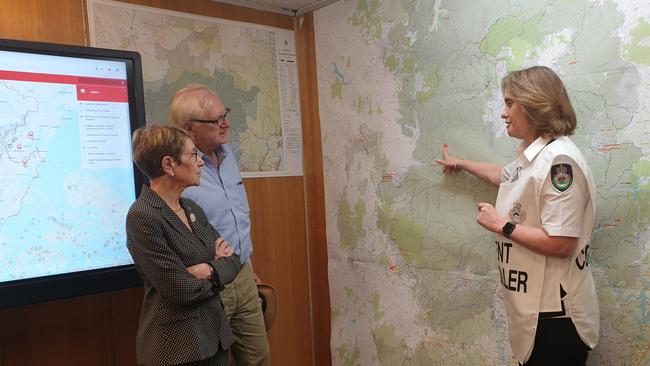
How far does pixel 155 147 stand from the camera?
1.73 meters

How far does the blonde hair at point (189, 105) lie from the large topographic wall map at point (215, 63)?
392 mm

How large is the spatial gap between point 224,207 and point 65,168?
2.08ft

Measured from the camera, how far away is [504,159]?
215cm

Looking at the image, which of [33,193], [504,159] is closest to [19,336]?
[33,193]

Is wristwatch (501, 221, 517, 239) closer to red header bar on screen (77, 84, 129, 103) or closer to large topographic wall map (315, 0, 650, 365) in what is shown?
large topographic wall map (315, 0, 650, 365)

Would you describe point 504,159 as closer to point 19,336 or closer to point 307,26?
point 307,26

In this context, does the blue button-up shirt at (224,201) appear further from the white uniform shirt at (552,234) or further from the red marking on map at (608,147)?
the red marking on map at (608,147)

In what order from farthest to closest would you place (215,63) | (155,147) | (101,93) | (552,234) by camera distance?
(215,63), (101,93), (155,147), (552,234)

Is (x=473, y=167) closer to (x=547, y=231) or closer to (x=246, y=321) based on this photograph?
(x=547, y=231)

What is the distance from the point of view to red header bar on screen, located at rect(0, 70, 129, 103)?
1871 millimetres

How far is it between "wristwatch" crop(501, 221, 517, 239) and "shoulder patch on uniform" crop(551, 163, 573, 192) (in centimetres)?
20

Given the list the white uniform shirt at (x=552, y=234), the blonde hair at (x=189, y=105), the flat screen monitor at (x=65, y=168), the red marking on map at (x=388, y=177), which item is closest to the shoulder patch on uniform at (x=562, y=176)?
the white uniform shirt at (x=552, y=234)

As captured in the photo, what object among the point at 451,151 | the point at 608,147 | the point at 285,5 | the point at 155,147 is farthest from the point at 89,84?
the point at 608,147

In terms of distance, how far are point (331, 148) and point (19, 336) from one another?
1.79 m
